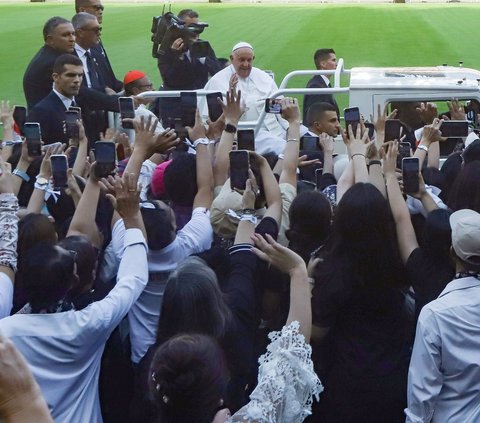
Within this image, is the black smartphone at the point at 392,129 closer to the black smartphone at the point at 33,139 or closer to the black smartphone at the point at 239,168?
the black smartphone at the point at 239,168

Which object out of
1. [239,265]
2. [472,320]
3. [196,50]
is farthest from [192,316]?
[196,50]

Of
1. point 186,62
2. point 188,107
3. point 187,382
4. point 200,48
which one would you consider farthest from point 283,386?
point 186,62

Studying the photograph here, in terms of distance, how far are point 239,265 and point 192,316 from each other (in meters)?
0.60

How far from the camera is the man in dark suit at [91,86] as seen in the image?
7543mm

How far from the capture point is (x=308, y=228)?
3904 mm

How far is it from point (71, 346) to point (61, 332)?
0.07 meters

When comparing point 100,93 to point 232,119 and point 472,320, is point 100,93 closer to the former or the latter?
point 232,119

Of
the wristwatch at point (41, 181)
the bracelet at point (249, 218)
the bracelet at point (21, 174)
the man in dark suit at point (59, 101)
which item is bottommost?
the man in dark suit at point (59, 101)

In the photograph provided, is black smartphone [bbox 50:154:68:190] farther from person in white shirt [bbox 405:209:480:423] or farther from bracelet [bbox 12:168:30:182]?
person in white shirt [bbox 405:209:480:423]

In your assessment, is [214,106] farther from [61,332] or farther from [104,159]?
[61,332]

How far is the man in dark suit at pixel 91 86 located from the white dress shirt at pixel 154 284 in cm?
364

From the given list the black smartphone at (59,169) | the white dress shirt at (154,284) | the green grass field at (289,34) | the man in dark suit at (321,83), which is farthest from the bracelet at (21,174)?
the green grass field at (289,34)

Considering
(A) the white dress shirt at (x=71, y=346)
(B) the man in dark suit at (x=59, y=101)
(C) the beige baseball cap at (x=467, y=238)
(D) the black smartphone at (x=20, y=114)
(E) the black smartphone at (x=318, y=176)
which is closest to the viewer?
(A) the white dress shirt at (x=71, y=346)

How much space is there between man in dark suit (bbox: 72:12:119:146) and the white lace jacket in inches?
191
